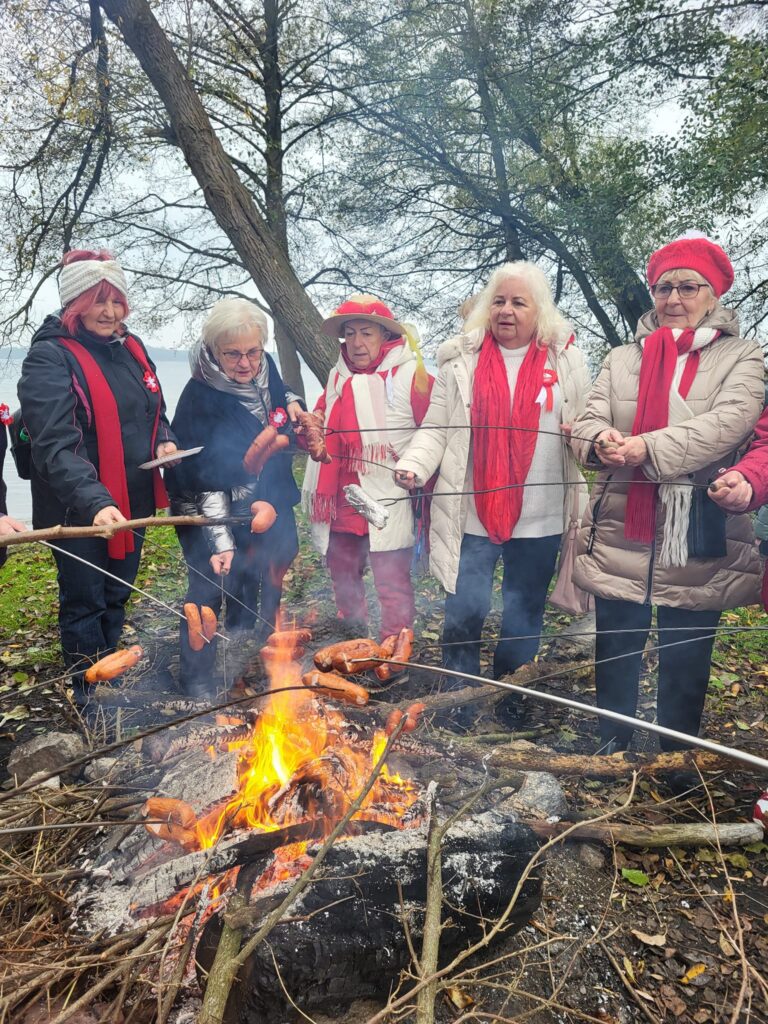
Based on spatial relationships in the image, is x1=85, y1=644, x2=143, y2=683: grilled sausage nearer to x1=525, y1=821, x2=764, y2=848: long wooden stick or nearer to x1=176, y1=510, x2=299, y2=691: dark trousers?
x1=176, y1=510, x2=299, y2=691: dark trousers

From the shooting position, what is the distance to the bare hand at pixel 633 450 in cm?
265

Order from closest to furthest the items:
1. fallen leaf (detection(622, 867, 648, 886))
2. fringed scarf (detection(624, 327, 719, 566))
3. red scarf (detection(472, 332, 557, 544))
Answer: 1. fallen leaf (detection(622, 867, 648, 886))
2. fringed scarf (detection(624, 327, 719, 566))
3. red scarf (detection(472, 332, 557, 544))

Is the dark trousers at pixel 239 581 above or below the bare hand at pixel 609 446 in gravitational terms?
below

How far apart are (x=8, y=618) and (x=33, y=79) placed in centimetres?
744

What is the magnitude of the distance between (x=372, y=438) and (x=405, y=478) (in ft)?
2.07

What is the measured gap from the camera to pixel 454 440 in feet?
10.9

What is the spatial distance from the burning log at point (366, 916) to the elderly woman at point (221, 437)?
176 cm

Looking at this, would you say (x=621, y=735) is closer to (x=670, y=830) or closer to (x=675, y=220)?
(x=670, y=830)

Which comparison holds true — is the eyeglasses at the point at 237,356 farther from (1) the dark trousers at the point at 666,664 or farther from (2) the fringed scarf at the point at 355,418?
(1) the dark trousers at the point at 666,664

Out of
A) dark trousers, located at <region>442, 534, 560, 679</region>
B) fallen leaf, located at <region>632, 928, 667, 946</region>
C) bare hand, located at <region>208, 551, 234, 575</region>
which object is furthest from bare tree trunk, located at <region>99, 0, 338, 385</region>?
fallen leaf, located at <region>632, 928, 667, 946</region>

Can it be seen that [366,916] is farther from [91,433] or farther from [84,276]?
[84,276]

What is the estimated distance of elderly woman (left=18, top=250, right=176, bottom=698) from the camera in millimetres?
2949

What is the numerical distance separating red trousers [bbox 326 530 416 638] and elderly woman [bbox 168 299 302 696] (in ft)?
1.77

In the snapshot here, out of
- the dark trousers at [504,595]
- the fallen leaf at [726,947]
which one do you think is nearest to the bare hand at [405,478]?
the dark trousers at [504,595]
